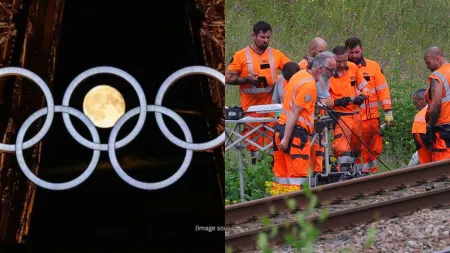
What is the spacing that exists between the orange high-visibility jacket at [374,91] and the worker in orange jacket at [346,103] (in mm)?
352

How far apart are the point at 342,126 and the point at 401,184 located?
2.77 meters

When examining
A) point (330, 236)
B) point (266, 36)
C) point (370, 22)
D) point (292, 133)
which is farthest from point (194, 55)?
point (370, 22)

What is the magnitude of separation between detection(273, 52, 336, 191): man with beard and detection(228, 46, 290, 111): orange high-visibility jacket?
1.63 metres

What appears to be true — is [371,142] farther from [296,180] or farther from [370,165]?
[296,180]

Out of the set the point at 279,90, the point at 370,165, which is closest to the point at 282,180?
the point at 279,90

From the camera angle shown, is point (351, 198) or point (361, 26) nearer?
point (351, 198)

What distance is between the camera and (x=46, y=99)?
15.1 feet

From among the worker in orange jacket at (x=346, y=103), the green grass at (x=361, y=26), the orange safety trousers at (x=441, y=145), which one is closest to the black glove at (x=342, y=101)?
the worker in orange jacket at (x=346, y=103)

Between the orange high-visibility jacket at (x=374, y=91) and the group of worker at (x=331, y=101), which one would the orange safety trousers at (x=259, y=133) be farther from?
the orange high-visibility jacket at (x=374, y=91)

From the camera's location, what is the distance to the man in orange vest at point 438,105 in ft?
39.2

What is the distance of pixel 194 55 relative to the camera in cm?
464

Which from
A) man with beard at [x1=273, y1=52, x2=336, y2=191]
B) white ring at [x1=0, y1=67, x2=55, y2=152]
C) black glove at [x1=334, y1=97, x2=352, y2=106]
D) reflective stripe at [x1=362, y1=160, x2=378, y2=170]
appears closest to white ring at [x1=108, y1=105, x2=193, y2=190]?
white ring at [x1=0, y1=67, x2=55, y2=152]

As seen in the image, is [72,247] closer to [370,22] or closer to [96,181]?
[96,181]

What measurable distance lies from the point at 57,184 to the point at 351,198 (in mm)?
5709
